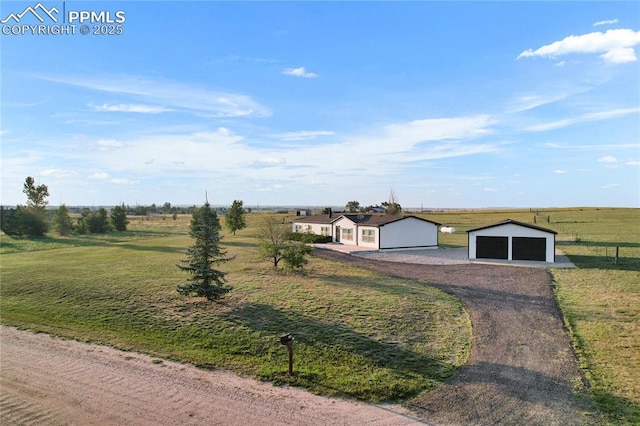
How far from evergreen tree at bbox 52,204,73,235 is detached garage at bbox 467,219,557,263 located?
54.2 metres

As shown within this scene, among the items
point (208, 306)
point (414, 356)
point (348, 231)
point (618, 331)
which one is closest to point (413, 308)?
point (414, 356)

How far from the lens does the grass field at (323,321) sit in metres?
10.2

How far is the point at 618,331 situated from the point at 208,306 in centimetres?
1518

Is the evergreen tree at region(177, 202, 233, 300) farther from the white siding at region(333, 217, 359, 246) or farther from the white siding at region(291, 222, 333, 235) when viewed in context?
the white siding at region(291, 222, 333, 235)

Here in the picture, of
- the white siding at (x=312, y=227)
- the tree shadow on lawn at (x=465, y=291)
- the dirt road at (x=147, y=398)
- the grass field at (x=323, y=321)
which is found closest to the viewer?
the dirt road at (x=147, y=398)

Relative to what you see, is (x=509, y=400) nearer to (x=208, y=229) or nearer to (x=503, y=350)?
(x=503, y=350)

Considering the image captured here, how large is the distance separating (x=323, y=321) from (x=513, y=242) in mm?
19427

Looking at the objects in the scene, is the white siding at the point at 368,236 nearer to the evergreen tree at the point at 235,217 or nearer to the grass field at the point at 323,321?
the grass field at the point at 323,321

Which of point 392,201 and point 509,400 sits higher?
point 392,201

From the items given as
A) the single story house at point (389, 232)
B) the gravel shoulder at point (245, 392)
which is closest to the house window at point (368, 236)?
the single story house at point (389, 232)

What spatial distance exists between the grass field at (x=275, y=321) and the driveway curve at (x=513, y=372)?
588mm

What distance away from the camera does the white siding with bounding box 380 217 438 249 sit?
1372 inches

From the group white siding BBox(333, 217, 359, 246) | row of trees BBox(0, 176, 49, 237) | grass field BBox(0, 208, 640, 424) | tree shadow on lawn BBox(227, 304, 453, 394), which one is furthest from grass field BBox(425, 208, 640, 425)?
row of trees BBox(0, 176, 49, 237)

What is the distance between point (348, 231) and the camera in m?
39.8
